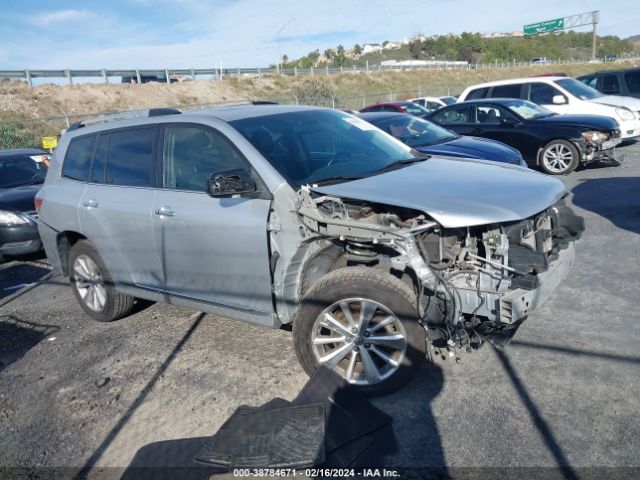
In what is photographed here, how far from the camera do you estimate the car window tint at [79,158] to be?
17.1 feet

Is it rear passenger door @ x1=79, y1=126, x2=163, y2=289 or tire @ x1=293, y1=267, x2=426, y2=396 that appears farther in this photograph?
rear passenger door @ x1=79, y1=126, x2=163, y2=289

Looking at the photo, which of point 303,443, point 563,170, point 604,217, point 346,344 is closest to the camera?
point 303,443

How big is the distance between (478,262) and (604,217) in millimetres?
4611

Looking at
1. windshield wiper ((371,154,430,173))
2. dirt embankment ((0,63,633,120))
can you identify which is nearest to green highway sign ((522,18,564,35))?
dirt embankment ((0,63,633,120))

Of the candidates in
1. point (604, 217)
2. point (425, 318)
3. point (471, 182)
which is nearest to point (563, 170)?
point (604, 217)

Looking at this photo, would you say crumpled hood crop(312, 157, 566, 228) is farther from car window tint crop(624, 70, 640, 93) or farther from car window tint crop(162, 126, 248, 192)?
car window tint crop(624, 70, 640, 93)

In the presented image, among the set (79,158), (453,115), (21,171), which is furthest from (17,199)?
(453,115)

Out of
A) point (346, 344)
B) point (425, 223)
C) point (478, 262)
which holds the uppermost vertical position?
point (425, 223)

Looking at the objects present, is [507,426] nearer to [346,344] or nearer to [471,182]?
[346,344]

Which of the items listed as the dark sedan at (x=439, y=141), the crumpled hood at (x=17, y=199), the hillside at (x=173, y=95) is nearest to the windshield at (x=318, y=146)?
the dark sedan at (x=439, y=141)

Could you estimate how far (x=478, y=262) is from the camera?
3451mm

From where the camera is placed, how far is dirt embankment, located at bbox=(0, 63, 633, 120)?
3334 cm

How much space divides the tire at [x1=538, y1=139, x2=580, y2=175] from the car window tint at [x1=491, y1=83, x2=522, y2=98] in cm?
310

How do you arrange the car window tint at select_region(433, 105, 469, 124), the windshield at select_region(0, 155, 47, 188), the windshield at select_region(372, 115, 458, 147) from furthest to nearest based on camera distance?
the car window tint at select_region(433, 105, 469, 124) → the windshield at select_region(0, 155, 47, 188) → the windshield at select_region(372, 115, 458, 147)
